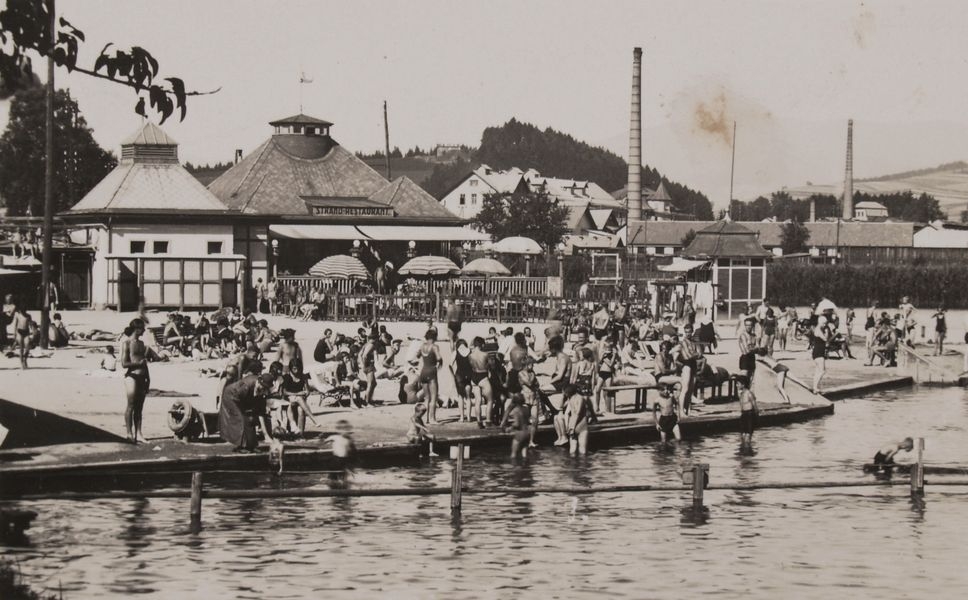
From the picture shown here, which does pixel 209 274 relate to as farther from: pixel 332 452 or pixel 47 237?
pixel 332 452

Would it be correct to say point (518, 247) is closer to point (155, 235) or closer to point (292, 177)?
point (155, 235)

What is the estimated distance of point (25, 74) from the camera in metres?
10.3

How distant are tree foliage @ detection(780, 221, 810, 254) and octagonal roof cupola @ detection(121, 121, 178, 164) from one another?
7123 centimetres

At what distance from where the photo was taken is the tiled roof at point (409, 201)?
209 ft

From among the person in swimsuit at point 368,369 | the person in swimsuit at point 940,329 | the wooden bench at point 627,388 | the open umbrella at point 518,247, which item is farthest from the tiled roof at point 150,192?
the wooden bench at point 627,388

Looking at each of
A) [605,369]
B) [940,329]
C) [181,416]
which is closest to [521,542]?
[181,416]

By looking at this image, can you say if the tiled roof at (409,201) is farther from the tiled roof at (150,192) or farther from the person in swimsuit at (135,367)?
the person in swimsuit at (135,367)

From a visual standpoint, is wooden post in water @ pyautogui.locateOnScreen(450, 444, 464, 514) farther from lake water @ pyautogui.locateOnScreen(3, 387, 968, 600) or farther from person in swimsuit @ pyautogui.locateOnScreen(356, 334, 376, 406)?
person in swimsuit @ pyautogui.locateOnScreen(356, 334, 376, 406)

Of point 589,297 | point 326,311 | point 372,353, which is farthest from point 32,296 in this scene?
point 372,353

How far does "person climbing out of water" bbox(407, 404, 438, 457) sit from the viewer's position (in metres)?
23.4

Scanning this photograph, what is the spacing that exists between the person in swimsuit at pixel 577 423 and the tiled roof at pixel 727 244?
2952 cm

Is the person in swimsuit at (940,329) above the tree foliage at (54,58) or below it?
below

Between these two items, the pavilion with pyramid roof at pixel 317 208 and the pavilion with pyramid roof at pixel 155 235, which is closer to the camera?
the pavilion with pyramid roof at pixel 155 235

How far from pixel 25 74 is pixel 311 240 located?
4961 centimetres
